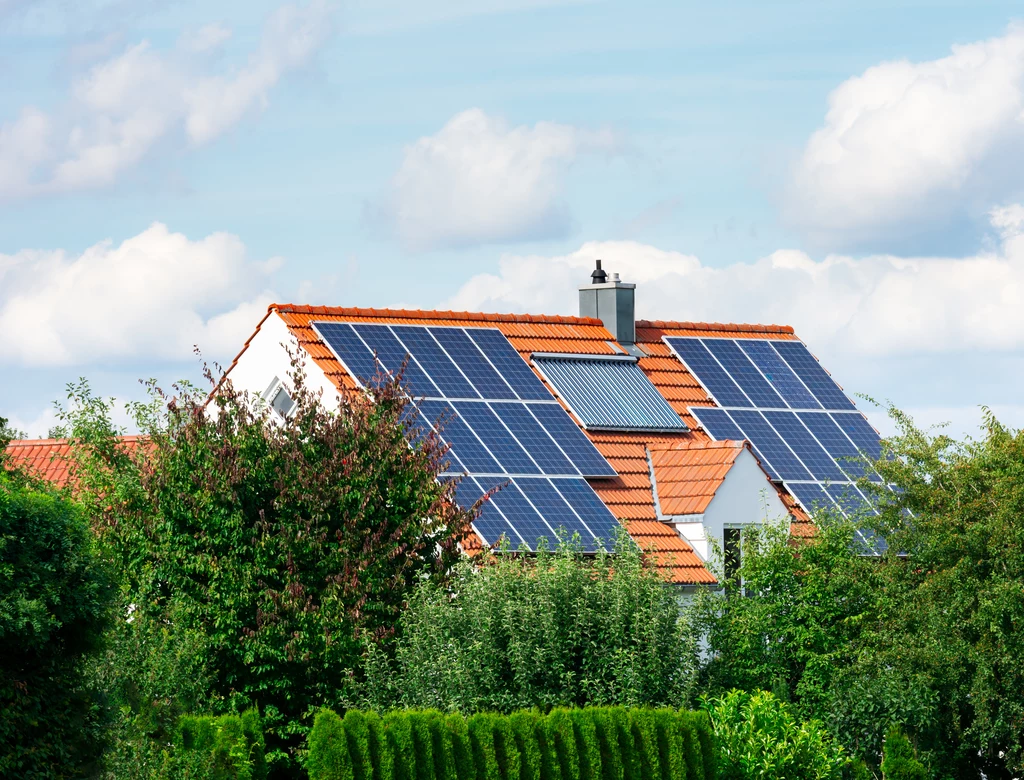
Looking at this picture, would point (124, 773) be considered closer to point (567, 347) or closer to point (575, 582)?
point (575, 582)

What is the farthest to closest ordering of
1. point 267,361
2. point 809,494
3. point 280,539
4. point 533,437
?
point 809,494
point 267,361
point 533,437
point 280,539

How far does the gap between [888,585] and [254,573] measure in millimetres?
10120

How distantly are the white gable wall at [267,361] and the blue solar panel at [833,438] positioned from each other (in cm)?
1145

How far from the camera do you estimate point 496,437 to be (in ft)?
102

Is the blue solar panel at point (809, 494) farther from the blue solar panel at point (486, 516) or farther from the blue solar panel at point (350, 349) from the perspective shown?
the blue solar panel at point (350, 349)

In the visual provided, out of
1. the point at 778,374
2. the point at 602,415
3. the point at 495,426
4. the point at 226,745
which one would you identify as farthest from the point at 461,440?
the point at 778,374

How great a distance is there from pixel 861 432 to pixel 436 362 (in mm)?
10323

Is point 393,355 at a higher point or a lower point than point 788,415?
lower

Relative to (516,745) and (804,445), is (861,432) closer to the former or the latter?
(804,445)

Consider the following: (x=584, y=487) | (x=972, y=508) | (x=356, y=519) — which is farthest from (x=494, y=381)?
(x=972, y=508)

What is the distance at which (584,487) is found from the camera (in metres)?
31.0

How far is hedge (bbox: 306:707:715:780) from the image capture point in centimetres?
2112

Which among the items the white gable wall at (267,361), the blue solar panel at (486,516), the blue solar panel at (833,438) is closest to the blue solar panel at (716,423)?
the blue solar panel at (833,438)

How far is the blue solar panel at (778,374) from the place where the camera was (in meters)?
37.6
